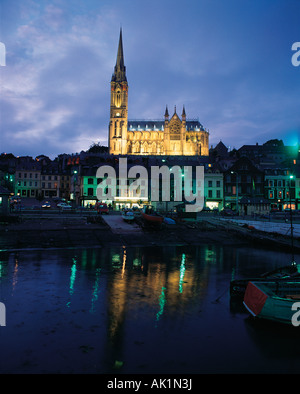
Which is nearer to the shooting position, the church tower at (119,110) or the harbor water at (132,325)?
the harbor water at (132,325)

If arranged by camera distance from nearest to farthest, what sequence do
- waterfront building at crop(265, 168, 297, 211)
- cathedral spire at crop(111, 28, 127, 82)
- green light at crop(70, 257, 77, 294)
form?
1. green light at crop(70, 257, 77, 294)
2. waterfront building at crop(265, 168, 297, 211)
3. cathedral spire at crop(111, 28, 127, 82)

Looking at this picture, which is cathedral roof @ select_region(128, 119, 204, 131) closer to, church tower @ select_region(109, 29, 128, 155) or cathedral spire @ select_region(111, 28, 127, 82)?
church tower @ select_region(109, 29, 128, 155)

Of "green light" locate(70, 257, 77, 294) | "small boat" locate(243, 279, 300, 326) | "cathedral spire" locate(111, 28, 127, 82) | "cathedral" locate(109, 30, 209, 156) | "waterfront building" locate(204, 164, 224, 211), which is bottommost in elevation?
"green light" locate(70, 257, 77, 294)

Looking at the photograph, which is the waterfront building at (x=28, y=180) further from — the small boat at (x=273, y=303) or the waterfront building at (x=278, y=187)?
the small boat at (x=273, y=303)

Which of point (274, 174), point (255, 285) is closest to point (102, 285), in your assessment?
point (255, 285)

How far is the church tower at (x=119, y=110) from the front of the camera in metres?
166

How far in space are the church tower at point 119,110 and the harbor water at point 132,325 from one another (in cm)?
14581

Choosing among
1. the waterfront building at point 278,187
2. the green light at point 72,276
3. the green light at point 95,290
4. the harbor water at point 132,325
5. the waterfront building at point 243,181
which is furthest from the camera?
the waterfront building at point 278,187

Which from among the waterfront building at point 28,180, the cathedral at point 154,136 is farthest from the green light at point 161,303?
the cathedral at point 154,136

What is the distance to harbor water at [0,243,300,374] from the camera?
969 cm

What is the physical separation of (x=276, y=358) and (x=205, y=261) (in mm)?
16956

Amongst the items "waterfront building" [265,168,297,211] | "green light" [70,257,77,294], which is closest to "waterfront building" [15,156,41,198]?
"waterfront building" [265,168,297,211]

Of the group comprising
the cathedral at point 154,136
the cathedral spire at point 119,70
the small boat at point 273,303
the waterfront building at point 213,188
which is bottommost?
the small boat at point 273,303

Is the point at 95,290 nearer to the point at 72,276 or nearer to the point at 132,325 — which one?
the point at 72,276
